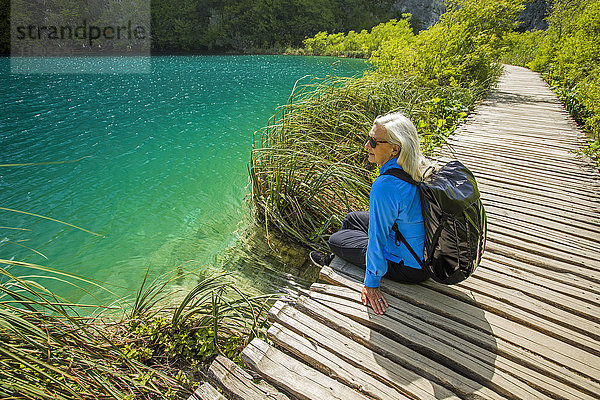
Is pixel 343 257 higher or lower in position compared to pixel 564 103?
lower

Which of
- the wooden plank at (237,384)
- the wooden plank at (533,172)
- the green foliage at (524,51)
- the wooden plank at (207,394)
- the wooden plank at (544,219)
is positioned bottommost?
the wooden plank at (207,394)

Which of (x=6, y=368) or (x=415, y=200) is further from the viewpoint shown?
(x=415, y=200)

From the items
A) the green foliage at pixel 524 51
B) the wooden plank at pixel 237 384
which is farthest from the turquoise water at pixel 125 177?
the green foliage at pixel 524 51

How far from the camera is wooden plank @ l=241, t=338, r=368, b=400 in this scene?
151cm

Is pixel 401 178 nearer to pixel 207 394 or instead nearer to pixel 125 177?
pixel 207 394

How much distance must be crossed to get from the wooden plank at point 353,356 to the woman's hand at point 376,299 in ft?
0.90

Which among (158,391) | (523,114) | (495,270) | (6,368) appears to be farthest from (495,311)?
(523,114)

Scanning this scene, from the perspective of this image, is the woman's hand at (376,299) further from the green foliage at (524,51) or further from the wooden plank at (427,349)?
the green foliage at (524,51)

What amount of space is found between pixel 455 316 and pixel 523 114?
22.0ft

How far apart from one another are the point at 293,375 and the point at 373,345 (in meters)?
0.48

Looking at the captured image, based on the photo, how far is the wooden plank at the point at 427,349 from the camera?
1.54 meters

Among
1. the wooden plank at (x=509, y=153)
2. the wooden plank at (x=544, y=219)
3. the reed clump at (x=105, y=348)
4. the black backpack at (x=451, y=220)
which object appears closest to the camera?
the reed clump at (x=105, y=348)

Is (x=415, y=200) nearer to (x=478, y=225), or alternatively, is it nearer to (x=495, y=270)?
(x=478, y=225)

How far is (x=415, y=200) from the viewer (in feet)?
5.83
